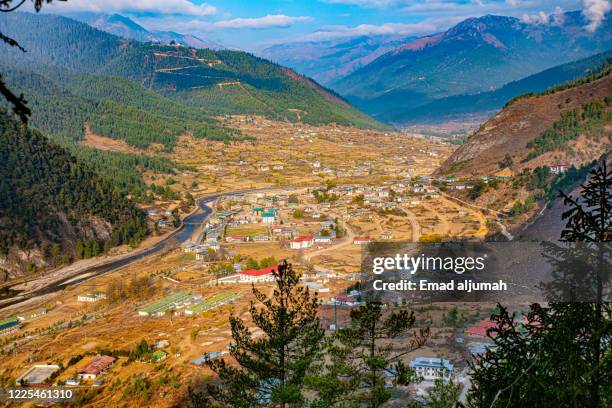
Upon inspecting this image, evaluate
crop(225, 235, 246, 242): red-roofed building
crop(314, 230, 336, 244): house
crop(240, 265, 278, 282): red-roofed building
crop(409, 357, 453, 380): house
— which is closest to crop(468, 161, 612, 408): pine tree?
crop(409, 357, 453, 380): house

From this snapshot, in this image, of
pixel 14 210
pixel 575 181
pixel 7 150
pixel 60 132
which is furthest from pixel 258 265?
pixel 60 132

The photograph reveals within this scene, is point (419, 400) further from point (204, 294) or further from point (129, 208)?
point (129, 208)

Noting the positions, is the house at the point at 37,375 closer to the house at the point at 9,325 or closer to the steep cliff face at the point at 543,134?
the house at the point at 9,325

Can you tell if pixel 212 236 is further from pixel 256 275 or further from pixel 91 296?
pixel 91 296

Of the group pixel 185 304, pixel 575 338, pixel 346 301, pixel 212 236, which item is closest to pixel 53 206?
pixel 212 236

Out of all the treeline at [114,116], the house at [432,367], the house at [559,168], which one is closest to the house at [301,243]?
the house at [559,168]

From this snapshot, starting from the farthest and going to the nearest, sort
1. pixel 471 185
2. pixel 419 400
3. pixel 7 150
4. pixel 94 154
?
pixel 94 154, pixel 471 185, pixel 7 150, pixel 419 400
